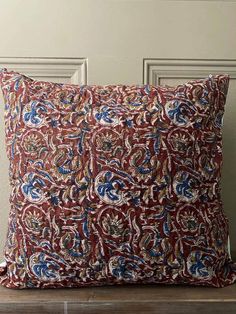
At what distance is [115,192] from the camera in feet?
2.89

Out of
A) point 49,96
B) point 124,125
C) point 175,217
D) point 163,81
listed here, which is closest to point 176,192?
point 175,217

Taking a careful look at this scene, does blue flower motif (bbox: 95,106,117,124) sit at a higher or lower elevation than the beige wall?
lower

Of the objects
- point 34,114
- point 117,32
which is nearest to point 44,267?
point 34,114

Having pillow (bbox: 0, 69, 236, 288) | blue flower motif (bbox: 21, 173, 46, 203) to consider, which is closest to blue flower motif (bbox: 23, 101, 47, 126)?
pillow (bbox: 0, 69, 236, 288)

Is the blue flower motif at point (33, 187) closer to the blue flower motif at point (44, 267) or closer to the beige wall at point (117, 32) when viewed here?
the blue flower motif at point (44, 267)

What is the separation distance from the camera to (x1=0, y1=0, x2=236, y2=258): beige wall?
1.21m

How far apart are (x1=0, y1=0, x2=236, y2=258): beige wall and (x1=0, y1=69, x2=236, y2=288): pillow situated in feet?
1.01

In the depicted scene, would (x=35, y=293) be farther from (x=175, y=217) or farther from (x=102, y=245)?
(x=175, y=217)

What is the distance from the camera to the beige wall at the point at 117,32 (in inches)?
47.6

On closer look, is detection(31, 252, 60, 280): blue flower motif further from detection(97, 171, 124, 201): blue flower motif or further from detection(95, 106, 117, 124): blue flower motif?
detection(95, 106, 117, 124): blue flower motif

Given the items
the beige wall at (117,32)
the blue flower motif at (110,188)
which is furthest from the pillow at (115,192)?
the beige wall at (117,32)

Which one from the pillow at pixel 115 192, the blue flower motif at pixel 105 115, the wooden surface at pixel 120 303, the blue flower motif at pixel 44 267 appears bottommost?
the wooden surface at pixel 120 303

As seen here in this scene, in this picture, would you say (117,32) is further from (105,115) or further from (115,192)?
(115,192)

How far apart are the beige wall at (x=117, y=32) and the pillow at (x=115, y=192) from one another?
1.01 ft
